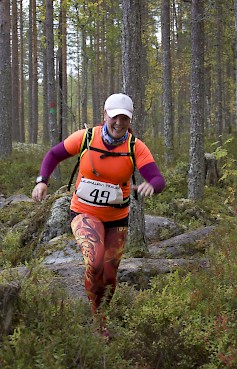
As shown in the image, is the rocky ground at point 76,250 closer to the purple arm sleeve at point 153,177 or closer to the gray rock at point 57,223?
the gray rock at point 57,223

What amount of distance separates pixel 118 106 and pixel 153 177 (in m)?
0.70

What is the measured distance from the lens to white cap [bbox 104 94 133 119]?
4461 mm

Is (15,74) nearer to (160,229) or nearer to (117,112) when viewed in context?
(160,229)

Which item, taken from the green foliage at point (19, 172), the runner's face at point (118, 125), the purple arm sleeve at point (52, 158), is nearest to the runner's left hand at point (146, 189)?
the runner's face at point (118, 125)

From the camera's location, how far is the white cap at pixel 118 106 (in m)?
4.46

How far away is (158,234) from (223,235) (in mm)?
2474

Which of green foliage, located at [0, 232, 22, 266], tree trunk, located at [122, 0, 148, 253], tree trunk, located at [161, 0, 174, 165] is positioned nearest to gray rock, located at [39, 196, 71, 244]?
green foliage, located at [0, 232, 22, 266]

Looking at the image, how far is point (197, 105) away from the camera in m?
13.0

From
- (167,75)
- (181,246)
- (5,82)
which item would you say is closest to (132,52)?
(181,246)

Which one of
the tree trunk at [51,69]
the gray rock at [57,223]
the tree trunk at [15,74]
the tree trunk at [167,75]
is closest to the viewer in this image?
the gray rock at [57,223]

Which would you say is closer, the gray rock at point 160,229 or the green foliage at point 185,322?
the green foliage at point 185,322

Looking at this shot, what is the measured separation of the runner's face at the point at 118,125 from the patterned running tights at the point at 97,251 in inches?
31.1

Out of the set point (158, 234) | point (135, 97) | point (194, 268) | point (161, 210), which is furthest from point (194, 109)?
point (194, 268)

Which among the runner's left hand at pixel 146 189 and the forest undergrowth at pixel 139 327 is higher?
the runner's left hand at pixel 146 189
